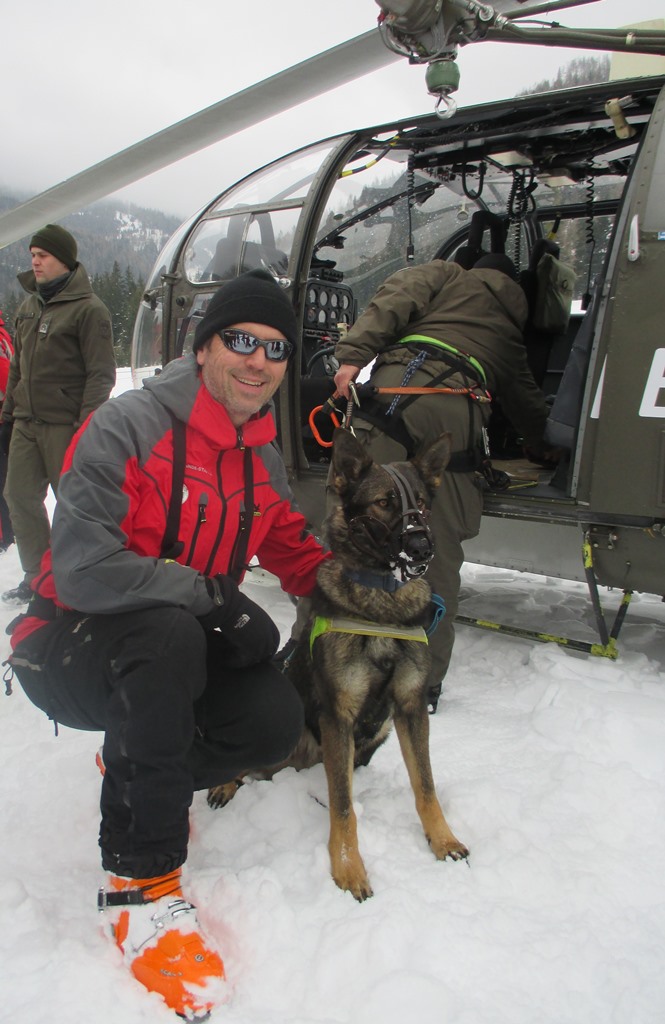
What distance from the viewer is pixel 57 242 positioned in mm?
4020

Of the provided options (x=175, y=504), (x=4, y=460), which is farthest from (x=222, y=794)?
(x=4, y=460)

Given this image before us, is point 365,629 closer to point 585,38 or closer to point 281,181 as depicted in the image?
point 585,38

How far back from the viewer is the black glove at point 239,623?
1830 mm

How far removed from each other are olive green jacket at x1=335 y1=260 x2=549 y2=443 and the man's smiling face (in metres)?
1.38

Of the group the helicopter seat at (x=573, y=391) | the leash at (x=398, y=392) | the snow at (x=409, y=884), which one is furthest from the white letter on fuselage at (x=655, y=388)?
the snow at (x=409, y=884)

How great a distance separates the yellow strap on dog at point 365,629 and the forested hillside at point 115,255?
3.36m

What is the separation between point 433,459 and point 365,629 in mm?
655

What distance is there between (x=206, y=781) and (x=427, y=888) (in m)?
0.74

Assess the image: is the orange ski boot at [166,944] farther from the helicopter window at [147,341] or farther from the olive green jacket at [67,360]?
the helicopter window at [147,341]

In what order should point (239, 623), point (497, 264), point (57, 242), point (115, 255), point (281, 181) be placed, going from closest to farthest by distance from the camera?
point (239, 623)
point (497, 264)
point (57, 242)
point (281, 181)
point (115, 255)

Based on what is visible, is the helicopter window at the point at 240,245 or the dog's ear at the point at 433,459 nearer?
the dog's ear at the point at 433,459

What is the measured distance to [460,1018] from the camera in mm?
1498

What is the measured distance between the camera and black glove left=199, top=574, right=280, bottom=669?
6.00ft

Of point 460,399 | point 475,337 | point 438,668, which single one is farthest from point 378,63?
point 438,668
